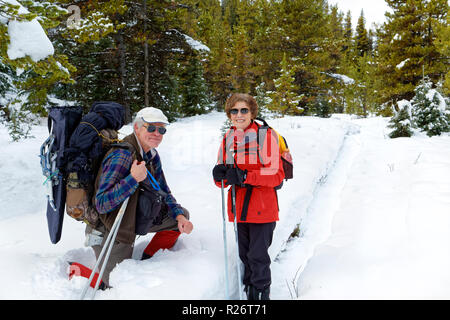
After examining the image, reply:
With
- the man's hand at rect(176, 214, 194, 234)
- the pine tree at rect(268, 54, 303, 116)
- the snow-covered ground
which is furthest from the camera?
the pine tree at rect(268, 54, 303, 116)

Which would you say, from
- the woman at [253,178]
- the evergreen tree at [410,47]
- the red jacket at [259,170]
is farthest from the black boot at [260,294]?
the evergreen tree at [410,47]

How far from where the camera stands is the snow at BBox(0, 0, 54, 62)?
381 cm

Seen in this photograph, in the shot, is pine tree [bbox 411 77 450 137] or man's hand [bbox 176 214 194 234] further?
pine tree [bbox 411 77 450 137]

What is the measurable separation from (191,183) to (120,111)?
3.62 m

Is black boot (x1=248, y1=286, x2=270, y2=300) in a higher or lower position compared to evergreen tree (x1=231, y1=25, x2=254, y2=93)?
lower

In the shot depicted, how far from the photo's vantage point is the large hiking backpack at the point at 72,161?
2.47m

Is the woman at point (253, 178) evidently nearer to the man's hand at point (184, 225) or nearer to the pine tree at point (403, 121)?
the man's hand at point (184, 225)

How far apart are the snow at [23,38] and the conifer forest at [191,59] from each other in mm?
94

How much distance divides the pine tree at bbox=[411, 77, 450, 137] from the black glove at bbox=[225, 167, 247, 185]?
12.5 metres

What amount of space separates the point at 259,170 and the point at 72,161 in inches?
71.5

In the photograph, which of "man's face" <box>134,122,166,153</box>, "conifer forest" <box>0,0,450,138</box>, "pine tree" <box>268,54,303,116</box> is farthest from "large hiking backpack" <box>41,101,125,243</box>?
"pine tree" <box>268,54,303,116</box>

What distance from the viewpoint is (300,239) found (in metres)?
4.40

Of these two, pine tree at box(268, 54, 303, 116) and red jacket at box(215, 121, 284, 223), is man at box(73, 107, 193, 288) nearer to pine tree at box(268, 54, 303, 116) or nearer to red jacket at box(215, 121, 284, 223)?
red jacket at box(215, 121, 284, 223)

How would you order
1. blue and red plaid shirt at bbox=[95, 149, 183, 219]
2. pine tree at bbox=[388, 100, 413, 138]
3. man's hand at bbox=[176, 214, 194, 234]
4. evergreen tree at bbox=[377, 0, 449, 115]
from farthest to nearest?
1. evergreen tree at bbox=[377, 0, 449, 115]
2. pine tree at bbox=[388, 100, 413, 138]
3. man's hand at bbox=[176, 214, 194, 234]
4. blue and red plaid shirt at bbox=[95, 149, 183, 219]
